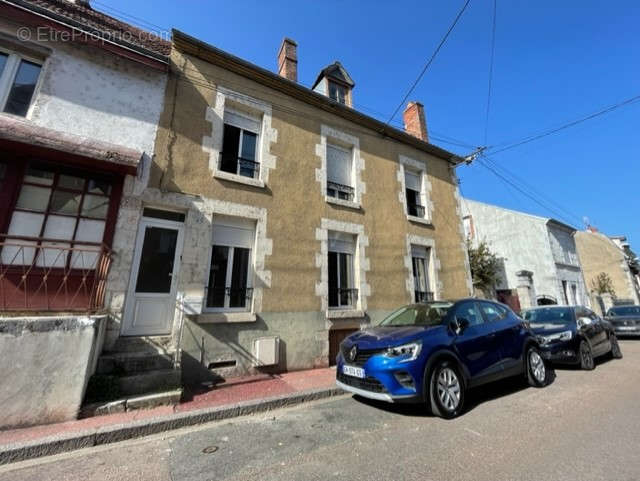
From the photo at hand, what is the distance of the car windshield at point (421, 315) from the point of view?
4.59 m

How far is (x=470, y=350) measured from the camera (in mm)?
4316

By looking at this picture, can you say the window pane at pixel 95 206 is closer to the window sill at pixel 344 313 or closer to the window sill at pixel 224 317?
the window sill at pixel 224 317

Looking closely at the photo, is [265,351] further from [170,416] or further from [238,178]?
[238,178]

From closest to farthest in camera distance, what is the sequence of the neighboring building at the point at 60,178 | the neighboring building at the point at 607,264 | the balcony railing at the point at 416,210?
the neighboring building at the point at 60,178 < the balcony railing at the point at 416,210 < the neighboring building at the point at 607,264

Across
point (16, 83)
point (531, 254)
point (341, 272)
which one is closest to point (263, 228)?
point (341, 272)

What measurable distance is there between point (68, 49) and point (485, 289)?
680 inches

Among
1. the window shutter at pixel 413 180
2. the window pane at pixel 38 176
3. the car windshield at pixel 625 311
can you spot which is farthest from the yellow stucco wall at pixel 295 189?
the car windshield at pixel 625 311

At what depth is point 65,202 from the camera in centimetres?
500

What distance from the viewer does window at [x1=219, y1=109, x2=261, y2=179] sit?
22.2ft

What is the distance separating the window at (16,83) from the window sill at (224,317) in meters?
4.80

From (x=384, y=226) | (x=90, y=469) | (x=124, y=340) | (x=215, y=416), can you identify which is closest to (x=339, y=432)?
(x=215, y=416)

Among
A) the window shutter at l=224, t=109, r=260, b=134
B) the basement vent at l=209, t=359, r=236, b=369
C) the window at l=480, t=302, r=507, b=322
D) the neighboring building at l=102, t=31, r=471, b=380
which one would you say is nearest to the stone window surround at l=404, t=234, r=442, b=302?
the neighboring building at l=102, t=31, r=471, b=380

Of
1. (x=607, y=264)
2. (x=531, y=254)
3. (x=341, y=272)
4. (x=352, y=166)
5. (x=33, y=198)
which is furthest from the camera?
(x=607, y=264)

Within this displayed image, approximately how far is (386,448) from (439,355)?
1.42m
